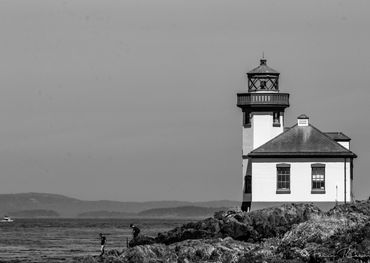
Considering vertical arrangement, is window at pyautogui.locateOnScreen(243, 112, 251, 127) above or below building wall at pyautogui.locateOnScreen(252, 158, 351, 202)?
above

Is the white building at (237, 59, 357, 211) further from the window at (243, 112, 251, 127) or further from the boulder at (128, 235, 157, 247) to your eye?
the boulder at (128, 235, 157, 247)

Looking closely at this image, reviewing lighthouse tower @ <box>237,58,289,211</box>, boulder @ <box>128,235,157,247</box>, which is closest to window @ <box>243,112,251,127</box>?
lighthouse tower @ <box>237,58,289,211</box>

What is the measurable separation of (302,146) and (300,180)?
205cm

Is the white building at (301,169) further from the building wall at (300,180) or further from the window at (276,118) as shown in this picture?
the window at (276,118)

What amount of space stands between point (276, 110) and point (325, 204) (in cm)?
725

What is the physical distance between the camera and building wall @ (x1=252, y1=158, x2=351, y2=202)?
6619cm

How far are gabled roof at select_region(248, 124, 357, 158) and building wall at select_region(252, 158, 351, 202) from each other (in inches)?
14.2

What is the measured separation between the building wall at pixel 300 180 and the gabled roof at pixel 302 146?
0.36 meters

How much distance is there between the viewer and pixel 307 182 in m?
66.2

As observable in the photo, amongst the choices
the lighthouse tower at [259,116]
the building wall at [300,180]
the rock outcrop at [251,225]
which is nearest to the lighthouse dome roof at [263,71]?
the lighthouse tower at [259,116]

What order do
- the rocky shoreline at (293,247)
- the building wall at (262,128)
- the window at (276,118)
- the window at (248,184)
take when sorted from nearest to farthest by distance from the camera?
the rocky shoreline at (293,247)
the window at (248,184)
the building wall at (262,128)
the window at (276,118)

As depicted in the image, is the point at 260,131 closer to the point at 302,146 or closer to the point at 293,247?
the point at 302,146

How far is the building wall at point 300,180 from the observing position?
2606 inches

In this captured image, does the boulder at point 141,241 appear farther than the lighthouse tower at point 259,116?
No
